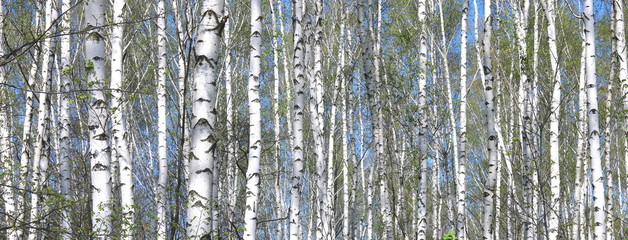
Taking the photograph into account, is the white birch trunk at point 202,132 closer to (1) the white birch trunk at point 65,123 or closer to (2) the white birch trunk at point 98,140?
(2) the white birch trunk at point 98,140

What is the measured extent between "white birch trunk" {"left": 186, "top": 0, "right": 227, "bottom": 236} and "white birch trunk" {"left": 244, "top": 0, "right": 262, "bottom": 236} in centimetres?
194

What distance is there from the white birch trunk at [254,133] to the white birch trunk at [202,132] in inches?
76.3

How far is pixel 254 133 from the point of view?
5984 millimetres

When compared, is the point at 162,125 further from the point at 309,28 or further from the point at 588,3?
the point at 588,3

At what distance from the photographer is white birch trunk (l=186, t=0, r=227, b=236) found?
378cm

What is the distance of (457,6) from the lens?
1792 cm

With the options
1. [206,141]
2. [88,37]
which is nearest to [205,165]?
[206,141]

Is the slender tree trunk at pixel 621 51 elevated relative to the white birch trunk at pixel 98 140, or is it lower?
elevated

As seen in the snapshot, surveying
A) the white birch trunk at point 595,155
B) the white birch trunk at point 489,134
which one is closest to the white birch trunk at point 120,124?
the white birch trunk at point 489,134

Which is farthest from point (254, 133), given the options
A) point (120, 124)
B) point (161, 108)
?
point (161, 108)

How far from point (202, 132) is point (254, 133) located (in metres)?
2.18

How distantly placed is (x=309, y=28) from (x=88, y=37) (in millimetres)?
3384

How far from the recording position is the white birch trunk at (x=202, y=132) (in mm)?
3777

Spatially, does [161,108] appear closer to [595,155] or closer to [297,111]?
[297,111]
